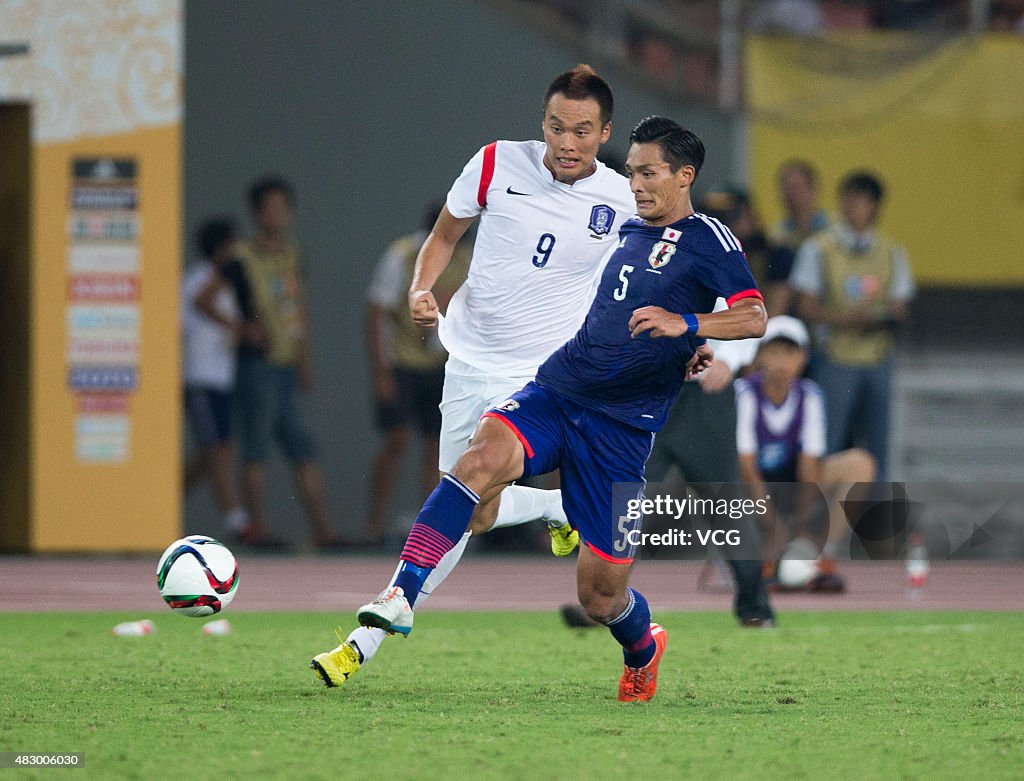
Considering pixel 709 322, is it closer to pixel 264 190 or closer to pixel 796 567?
pixel 796 567

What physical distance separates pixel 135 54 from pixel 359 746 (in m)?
9.06

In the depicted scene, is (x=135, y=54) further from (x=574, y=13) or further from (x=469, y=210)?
(x=469, y=210)

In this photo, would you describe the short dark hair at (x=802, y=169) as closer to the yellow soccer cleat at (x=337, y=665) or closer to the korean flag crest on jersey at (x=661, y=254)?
the korean flag crest on jersey at (x=661, y=254)

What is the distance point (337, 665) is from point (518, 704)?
2.22 ft

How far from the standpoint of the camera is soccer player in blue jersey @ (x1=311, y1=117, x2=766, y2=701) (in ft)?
21.2

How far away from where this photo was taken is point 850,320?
537 inches

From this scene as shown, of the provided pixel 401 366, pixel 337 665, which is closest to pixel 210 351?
pixel 401 366

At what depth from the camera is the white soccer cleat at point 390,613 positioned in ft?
20.3

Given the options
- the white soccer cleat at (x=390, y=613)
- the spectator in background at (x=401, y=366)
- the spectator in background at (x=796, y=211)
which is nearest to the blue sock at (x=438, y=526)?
the white soccer cleat at (x=390, y=613)

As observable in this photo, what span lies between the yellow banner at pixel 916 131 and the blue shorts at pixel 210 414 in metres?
4.67

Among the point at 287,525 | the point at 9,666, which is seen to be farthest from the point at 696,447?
the point at 287,525

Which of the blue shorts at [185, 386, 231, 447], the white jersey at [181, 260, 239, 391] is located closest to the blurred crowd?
the white jersey at [181, 260, 239, 391]

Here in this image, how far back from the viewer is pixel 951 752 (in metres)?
5.53

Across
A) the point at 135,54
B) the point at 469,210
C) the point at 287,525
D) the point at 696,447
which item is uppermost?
the point at 135,54
